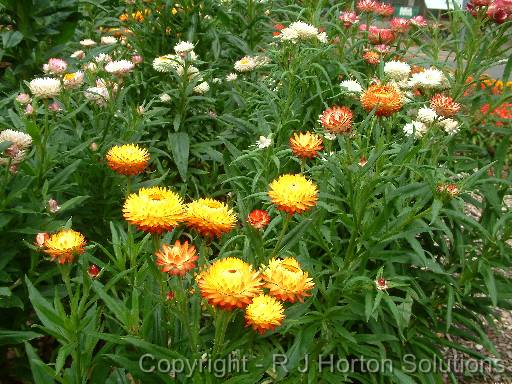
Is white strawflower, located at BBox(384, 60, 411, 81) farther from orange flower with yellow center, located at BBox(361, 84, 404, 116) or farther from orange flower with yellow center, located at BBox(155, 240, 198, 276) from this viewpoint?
orange flower with yellow center, located at BBox(155, 240, 198, 276)

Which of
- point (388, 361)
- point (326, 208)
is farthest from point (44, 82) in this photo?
point (388, 361)

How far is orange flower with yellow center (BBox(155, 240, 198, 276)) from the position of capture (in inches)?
51.3

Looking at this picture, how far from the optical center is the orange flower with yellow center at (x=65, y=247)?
4.90ft

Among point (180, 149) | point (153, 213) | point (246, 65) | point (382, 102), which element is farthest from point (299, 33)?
point (153, 213)

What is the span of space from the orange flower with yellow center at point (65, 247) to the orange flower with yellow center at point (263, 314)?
497mm

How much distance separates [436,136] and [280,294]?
1.35m

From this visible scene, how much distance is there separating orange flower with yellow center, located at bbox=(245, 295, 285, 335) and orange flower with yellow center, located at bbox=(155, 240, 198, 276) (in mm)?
168

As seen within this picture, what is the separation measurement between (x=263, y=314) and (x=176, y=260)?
9.0 inches

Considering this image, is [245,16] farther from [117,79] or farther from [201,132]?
→ [117,79]

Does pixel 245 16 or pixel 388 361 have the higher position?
pixel 245 16

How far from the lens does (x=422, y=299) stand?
2348 millimetres

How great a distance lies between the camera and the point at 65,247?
1503mm

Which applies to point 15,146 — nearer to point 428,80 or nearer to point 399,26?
point 428,80

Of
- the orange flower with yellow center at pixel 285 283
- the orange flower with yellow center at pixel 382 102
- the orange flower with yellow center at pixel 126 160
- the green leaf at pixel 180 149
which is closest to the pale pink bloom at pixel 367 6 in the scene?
the green leaf at pixel 180 149
